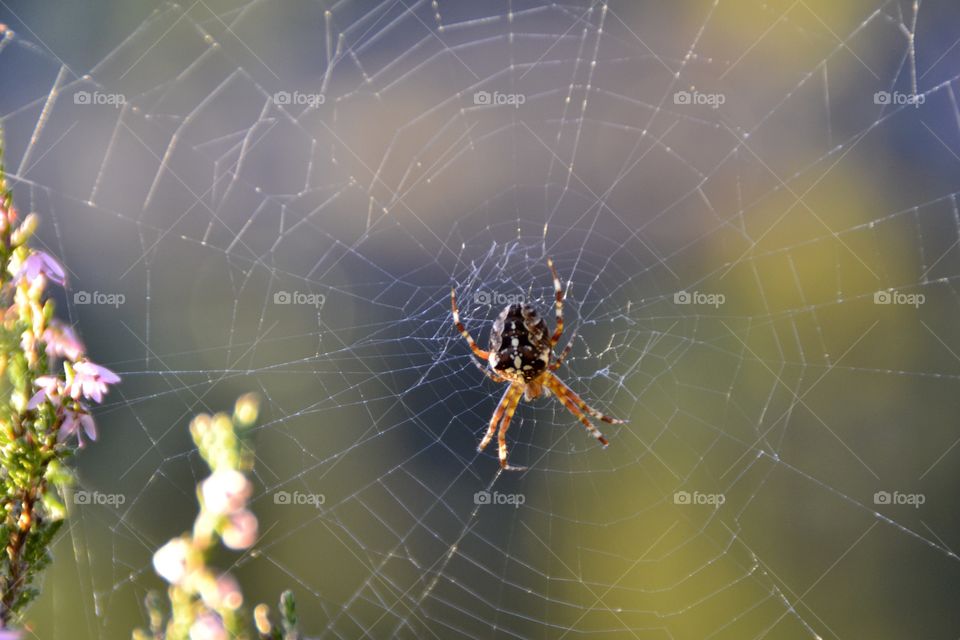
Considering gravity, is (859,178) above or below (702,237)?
above

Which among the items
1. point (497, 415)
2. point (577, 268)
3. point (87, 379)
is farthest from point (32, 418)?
point (577, 268)

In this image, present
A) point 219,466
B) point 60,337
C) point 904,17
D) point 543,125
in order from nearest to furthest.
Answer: point 219,466
point 60,337
point 543,125
point 904,17

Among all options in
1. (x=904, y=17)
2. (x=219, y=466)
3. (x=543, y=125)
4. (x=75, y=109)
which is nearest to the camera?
(x=219, y=466)

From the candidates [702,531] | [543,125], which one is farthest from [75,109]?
[702,531]

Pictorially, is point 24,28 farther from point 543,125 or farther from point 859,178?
point 859,178

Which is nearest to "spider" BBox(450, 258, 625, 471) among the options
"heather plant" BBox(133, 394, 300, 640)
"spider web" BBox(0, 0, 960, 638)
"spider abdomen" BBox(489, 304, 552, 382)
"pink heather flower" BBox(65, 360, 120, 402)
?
"spider abdomen" BBox(489, 304, 552, 382)

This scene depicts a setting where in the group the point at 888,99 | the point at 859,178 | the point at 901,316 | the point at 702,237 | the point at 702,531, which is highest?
the point at 888,99
